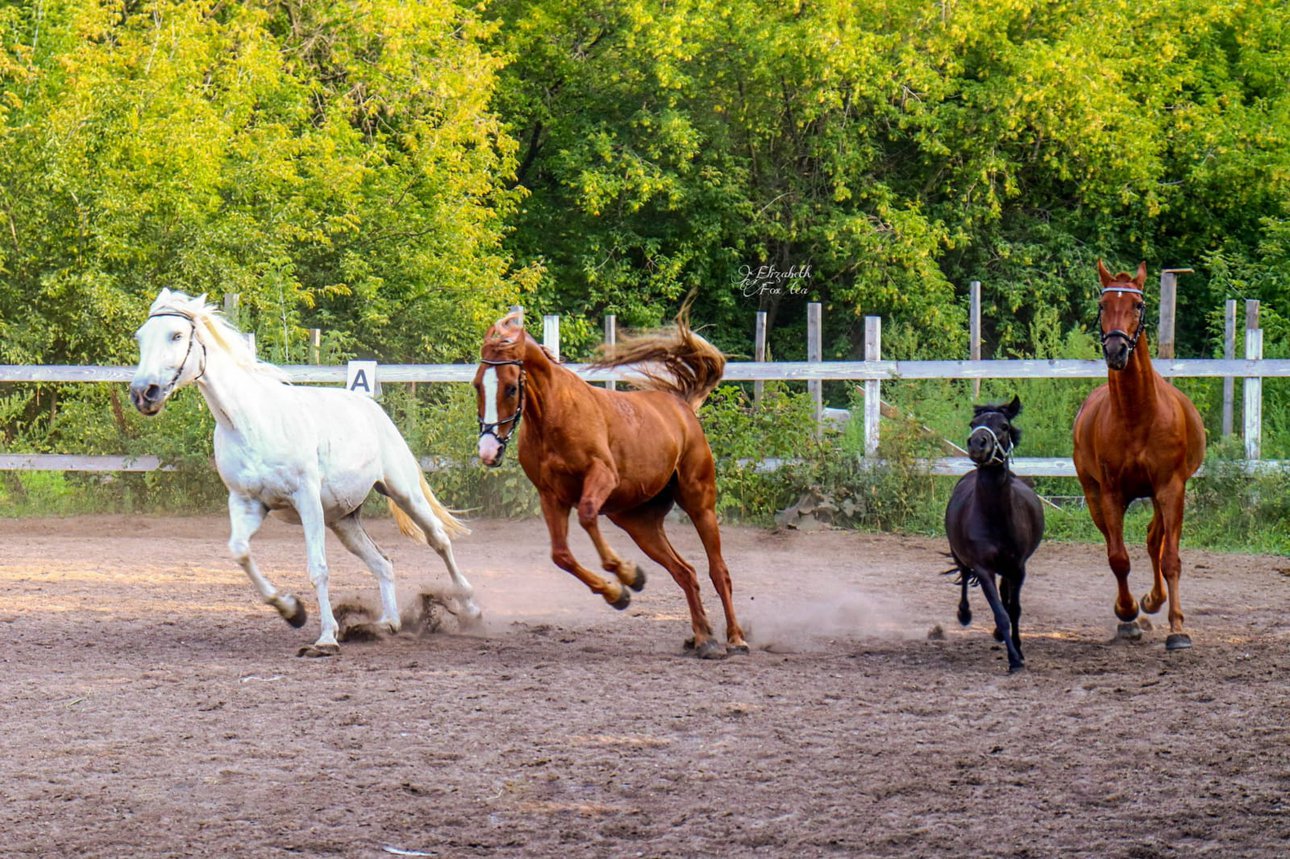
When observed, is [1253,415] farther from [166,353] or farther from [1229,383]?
[166,353]

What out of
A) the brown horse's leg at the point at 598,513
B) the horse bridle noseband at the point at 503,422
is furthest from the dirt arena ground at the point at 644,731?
the horse bridle noseband at the point at 503,422

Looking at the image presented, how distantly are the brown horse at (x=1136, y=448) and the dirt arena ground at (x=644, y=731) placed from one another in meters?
0.32

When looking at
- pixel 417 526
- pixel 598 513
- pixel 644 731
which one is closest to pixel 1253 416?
pixel 417 526

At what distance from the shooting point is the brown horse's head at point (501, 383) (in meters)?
6.78

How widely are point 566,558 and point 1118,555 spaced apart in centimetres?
311

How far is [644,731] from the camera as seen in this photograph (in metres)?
5.77

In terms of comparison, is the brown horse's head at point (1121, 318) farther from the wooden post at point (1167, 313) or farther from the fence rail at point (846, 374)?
the wooden post at point (1167, 313)

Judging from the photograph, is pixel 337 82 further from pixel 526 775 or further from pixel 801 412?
pixel 526 775

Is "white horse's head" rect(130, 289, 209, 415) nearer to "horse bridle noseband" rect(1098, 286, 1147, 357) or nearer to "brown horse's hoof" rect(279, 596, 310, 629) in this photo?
"brown horse's hoof" rect(279, 596, 310, 629)

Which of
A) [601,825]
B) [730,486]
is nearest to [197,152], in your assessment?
[730,486]

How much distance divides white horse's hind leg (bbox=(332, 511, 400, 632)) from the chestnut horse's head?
3364mm

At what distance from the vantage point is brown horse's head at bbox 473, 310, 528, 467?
6.78m

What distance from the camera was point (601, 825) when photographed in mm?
4547

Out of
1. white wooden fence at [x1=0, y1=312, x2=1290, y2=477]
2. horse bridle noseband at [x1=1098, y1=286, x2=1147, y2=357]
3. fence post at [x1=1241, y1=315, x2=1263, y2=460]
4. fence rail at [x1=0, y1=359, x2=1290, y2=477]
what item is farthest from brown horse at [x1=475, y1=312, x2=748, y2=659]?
fence post at [x1=1241, y1=315, x2=1263, y2=460]
